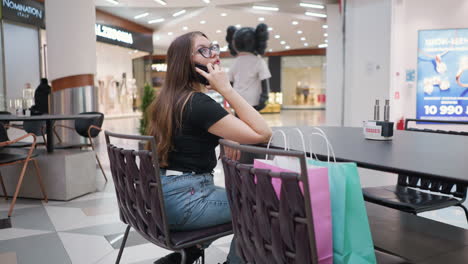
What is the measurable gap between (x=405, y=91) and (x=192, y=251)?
634 centimetres

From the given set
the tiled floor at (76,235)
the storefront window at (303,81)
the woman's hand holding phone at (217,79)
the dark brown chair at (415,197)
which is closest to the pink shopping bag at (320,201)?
the woman's hand holding phone at (217,79)

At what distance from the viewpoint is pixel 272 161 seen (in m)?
1.04

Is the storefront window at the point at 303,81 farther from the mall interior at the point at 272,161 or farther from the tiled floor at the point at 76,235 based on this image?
the tiled floor at the point at 76,235

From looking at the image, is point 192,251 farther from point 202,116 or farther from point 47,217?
point 47,217

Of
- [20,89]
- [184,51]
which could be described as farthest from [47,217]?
[20,89]

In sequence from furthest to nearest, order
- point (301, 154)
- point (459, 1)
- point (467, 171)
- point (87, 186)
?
point (459, 1) < point (87, 186) < point (467, 171) < point (301, 154)

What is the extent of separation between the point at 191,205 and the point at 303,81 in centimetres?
2749

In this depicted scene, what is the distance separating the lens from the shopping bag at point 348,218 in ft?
3.17

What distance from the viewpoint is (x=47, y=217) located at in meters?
3.30

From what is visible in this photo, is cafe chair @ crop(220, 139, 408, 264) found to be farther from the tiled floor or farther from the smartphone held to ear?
the tiled floor

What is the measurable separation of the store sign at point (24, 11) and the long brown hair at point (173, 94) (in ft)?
29.5

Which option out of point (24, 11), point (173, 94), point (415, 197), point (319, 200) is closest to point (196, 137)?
point (173, 94)

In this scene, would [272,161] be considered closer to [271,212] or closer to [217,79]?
[271,212]

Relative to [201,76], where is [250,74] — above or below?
above
